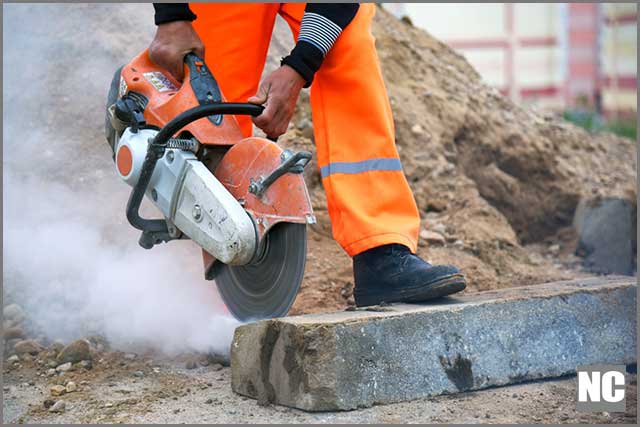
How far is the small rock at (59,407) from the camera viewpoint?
9.48 feet

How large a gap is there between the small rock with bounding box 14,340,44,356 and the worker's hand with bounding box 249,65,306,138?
4.34 ft

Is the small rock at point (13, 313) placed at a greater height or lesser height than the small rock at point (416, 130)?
lesser

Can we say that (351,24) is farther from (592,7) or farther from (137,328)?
(592,7)

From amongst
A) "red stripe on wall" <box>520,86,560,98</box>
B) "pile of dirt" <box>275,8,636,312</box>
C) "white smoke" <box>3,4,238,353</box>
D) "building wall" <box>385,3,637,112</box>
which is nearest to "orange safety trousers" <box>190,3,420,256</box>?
"white smoke" <box>3,4,238,353</box>

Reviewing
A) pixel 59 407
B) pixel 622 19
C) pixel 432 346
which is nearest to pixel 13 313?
pixel 59 407

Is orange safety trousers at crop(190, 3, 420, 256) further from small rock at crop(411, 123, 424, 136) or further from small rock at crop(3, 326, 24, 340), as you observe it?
small rock at crop(411, 123, 424, 136)

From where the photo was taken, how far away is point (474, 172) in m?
5.34

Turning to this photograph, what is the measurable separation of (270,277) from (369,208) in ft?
1.36

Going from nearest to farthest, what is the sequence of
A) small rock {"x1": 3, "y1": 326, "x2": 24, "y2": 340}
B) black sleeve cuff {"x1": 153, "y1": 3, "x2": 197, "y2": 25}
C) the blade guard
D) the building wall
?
1. the blade guard
2. black sleeve cuff {"x1": 153, "y1": 3, "x2": 197, "y2": 25}
3. small rock {"x1": 3, "y1": 326, "x2": 24, "y2": 340}
4. the building wall

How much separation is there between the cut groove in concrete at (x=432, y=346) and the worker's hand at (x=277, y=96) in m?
0.66

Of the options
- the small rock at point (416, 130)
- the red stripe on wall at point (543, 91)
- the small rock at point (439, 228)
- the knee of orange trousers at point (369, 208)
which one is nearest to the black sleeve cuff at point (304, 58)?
the knee of orange trousers at point (369, 208)

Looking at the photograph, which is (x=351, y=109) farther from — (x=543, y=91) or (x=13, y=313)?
(x=543, y=91)

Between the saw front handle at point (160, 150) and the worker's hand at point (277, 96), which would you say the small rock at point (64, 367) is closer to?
the saw front handle at point (160, 150)

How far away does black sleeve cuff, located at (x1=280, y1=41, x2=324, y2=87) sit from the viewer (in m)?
2.99
